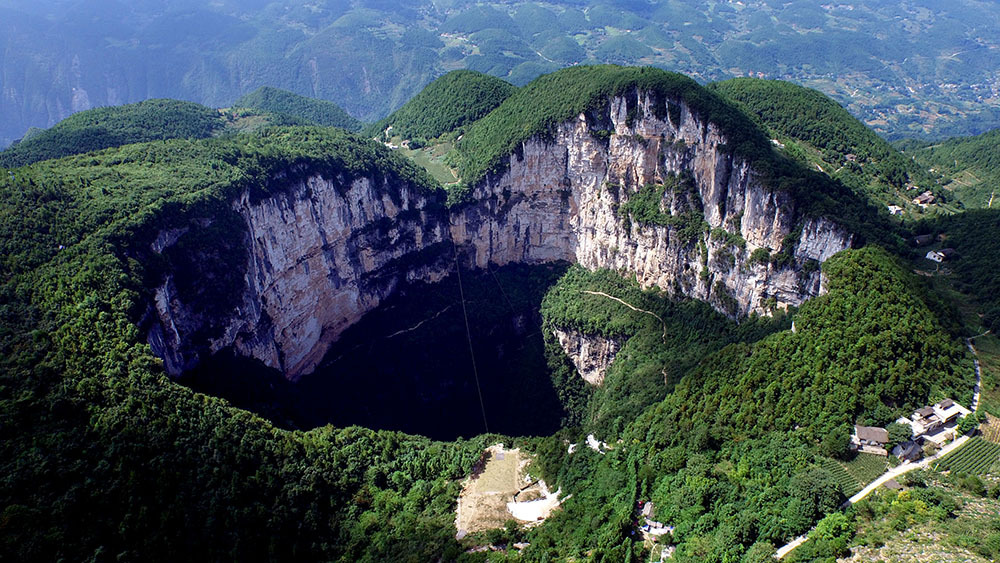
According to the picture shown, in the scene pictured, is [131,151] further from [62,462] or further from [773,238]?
[773,238]

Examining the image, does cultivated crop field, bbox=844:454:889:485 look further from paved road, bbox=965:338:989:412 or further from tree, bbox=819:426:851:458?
paved road, bbox=965:338:989:412

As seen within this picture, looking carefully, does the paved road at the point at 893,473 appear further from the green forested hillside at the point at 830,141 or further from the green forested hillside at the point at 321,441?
the green forested hillside at the point at 830,141

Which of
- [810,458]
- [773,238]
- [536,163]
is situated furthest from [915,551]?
[536,163]

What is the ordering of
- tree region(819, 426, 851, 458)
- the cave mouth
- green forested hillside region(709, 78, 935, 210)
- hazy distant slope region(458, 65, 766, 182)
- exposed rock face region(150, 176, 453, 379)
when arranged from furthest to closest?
green forested hillside region(709, 78, 935, 210)
the cave mouth
hazy distant slope region(458, 65, 766, 182)
exposed rock face region(150, 176, 453, 379)
tree region(819, 426, 851, 458)

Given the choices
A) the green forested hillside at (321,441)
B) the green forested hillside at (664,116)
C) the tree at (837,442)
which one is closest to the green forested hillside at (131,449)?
the green forested hillside at (321,441)

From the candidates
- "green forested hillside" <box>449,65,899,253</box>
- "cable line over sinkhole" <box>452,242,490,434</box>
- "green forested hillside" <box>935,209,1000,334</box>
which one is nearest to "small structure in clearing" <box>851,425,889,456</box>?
"green forested hillside" <box>935,209,1000,334</box>

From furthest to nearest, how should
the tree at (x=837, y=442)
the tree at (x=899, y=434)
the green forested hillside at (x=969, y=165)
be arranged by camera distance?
the green forested hillside at (x=969, y=165) < the tree at (x=837, y=442) < the tree at (x=899, y=434)
